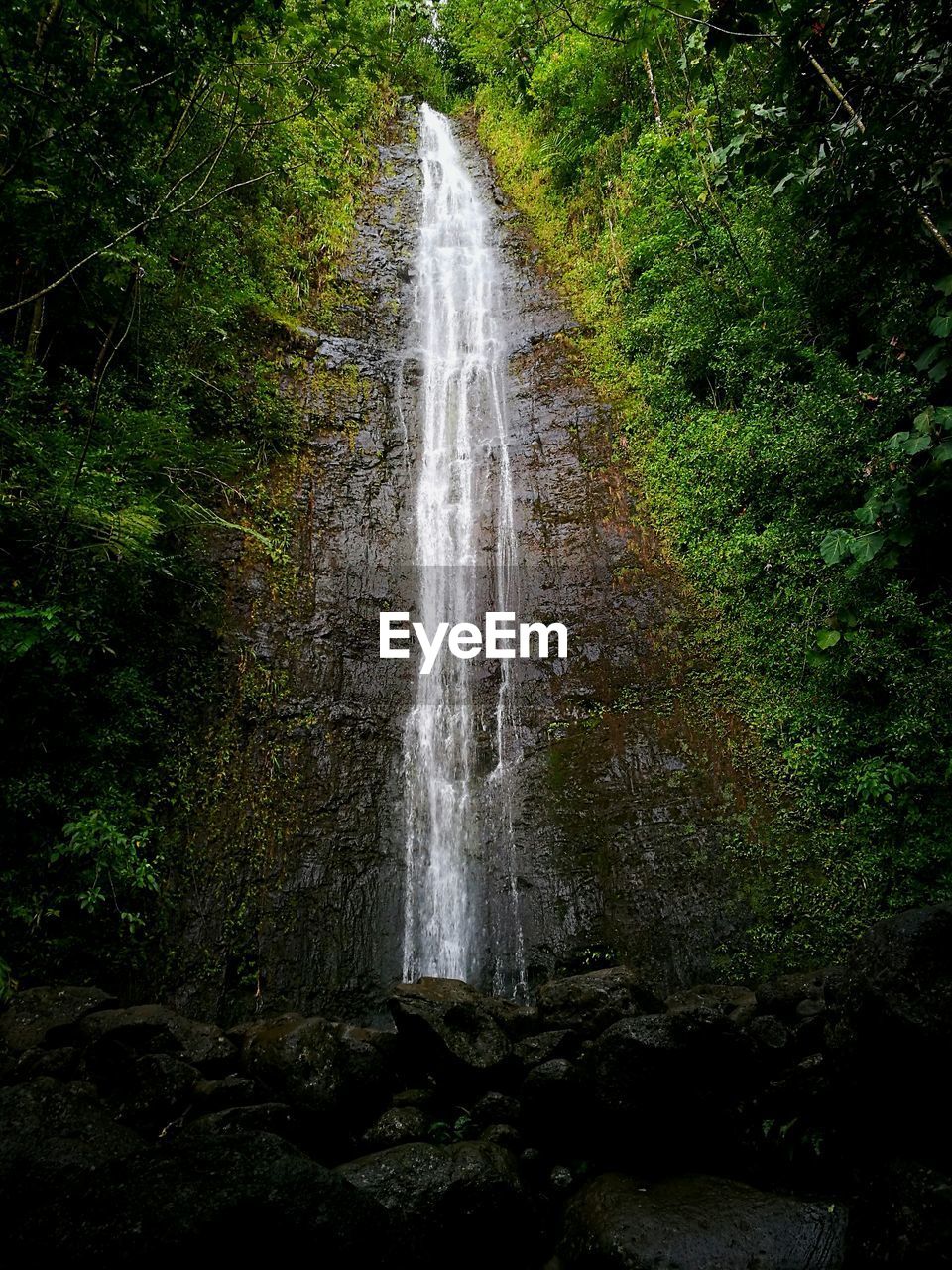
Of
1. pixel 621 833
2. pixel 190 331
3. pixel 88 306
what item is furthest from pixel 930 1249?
pixel 190 331

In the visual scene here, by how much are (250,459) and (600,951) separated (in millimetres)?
7958

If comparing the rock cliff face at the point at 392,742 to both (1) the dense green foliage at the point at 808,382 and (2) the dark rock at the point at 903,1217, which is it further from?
(2) the dark rock at the point at 903,1217

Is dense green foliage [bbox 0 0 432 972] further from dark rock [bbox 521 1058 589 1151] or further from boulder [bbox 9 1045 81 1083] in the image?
dark rock [bbox 521 1058 589 1151]

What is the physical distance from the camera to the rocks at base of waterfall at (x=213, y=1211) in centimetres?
223

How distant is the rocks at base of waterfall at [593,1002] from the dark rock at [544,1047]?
111mm

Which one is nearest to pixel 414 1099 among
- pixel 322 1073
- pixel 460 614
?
pixel 322 1073

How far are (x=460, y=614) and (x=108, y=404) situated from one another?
4.83 meters

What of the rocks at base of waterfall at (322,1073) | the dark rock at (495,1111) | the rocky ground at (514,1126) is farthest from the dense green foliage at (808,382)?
the rocks at base of waterfall at (322,1073)

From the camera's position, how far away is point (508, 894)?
22.0 ft

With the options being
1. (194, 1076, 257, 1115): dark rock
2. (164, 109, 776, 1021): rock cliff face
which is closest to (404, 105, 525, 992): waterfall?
(164, 109, 776, 1021): rock cliff face

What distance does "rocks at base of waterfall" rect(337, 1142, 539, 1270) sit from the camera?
3.38 meters

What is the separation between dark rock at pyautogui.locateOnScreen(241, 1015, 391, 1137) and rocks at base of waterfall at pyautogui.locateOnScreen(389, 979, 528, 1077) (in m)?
0.31

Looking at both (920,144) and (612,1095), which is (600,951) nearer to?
(612,1095)

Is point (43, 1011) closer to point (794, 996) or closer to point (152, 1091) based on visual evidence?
point (152, 1091)
